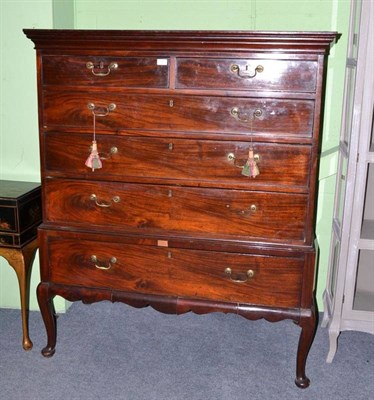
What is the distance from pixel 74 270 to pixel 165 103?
861mm

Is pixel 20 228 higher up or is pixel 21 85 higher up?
pixel 21 85

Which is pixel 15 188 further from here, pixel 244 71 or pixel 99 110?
pixel 244 71

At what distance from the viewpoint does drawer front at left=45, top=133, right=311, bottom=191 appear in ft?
7.21

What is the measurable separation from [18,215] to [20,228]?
67mm

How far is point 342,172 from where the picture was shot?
2.76 meters

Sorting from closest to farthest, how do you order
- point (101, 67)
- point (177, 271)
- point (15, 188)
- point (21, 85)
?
point (101, 67) → point (177, 271) → point (15, 188) → point (21, 85)

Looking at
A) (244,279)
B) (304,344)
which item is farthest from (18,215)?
(304,344)

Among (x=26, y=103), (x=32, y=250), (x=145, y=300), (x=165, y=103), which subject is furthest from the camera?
(x=26, y=103)

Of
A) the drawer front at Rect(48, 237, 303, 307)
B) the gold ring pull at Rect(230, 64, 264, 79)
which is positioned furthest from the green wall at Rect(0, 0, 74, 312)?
the gold ring pull at Rect(230, 64, 264, 79)

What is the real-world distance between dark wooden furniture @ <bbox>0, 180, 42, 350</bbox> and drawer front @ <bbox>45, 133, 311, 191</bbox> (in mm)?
270

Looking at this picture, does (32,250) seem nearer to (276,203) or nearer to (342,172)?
(276,203)

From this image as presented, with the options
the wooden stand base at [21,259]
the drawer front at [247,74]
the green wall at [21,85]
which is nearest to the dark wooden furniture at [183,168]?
the drawer front at [247,74]

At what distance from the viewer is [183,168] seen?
2281 mm

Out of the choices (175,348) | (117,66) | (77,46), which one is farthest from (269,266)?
(77,46)
